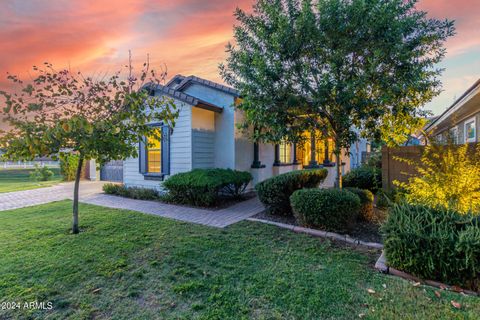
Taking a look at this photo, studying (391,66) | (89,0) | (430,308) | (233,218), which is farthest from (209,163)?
(430,308)

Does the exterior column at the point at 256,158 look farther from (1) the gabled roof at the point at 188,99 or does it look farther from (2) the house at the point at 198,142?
(1) the gabled roof at the point at 188,99

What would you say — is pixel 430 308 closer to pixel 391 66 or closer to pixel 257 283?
pixel 257 283

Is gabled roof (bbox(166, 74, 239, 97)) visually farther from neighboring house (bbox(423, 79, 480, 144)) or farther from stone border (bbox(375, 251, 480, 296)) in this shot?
stone border (bbox(375, 251, 480, 296))

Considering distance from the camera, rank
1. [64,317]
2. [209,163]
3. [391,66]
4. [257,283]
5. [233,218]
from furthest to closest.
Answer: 1. [209,163]
2. [233,218]
3. [391,66]
4. [257,283]
5. [64,317]

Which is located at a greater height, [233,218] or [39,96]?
[39,96]

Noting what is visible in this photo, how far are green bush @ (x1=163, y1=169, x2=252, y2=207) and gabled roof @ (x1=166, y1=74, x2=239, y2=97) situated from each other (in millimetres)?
3090

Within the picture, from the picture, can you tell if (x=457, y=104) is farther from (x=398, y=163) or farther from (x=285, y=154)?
(x=285, y=154)

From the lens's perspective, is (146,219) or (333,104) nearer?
(333,104)

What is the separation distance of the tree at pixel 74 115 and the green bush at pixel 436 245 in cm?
442

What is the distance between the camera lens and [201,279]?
3.24m

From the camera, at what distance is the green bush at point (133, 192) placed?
8.93 m

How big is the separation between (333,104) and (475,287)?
3919 mm

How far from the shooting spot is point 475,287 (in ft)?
9.78

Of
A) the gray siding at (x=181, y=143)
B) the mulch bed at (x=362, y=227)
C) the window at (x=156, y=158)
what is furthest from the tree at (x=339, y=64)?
the window at (x=156, y=158)
